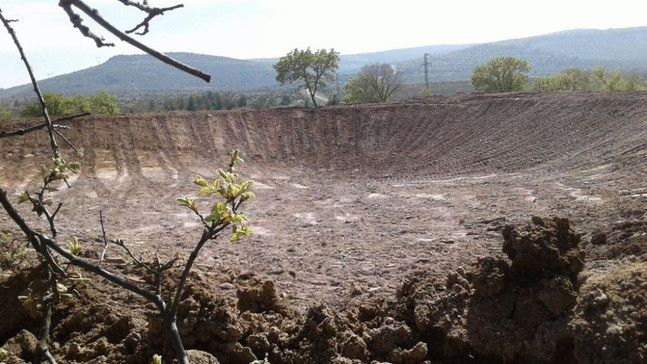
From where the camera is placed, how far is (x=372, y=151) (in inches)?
836

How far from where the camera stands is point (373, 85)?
47.4 metres

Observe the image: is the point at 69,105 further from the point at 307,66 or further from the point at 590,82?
the point at 590,82

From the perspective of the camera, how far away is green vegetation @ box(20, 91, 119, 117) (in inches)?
1136

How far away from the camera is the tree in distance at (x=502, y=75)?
3847 centimetres

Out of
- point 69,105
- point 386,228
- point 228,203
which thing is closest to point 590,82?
point 69,105

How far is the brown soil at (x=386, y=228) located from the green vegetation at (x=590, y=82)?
17003mm

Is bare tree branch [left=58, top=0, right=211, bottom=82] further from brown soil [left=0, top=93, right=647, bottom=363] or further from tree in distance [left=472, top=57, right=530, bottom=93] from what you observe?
tree in distance [left=472, top=57, right=530, bottom=93]

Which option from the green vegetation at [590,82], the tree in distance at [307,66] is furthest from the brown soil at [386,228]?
the green vegetation at [590,82]

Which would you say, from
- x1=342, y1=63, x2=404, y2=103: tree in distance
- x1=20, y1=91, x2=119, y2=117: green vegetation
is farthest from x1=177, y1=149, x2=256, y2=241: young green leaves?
x1=342, y1=63, x2=404, y2=103: tree in distance

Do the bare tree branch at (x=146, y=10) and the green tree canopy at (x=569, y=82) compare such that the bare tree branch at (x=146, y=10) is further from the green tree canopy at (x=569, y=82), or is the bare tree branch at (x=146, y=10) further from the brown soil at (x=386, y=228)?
the green tree canopy at (x=569, y=82)

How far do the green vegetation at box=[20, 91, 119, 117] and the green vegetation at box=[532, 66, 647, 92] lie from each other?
98.9ft

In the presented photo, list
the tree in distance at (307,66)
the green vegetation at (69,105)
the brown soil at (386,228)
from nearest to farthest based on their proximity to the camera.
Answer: the brown soil at (386,228), the green vegetation at (69,105), the tree in distance at (307,66)

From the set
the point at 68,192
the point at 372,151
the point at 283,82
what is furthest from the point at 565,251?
the point at 283,82

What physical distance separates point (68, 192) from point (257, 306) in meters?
12.5
